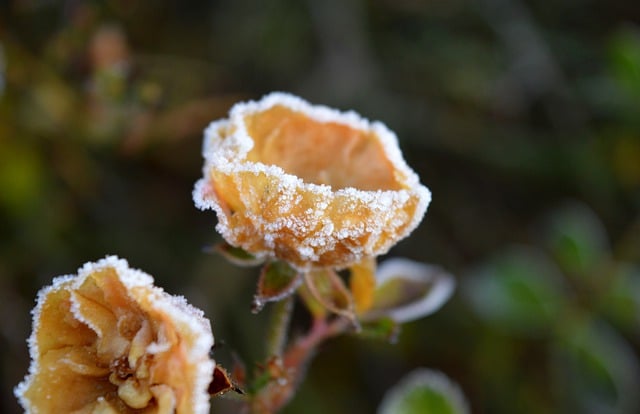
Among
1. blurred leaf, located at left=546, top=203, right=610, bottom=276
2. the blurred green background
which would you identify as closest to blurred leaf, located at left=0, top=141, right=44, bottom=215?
the blurred green background

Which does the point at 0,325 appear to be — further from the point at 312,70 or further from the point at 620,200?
the point at 620,200

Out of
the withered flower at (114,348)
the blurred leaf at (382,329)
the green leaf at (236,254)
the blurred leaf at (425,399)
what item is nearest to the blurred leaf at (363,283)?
the blurred leaf at (382,329)

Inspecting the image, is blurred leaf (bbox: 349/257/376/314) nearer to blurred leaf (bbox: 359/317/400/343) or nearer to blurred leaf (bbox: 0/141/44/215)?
blurred leaf (bbox: 359/317/400/343)

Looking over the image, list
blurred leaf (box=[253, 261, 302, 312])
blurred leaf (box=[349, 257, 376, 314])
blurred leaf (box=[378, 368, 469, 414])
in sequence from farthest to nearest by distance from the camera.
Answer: blurred leaf (box=[378, 368, 469, 414]) < blurred leaf (box=[349, 257, 376, 314]) < blurred leaf (box=[253, 261, 302, 312])

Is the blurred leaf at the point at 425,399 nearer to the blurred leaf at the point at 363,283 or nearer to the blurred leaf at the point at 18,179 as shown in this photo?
Answer: the blurred leaf at the point at 363,283

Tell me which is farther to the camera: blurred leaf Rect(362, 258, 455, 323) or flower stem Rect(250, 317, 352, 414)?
blurred leaf Rect(362, 258, 455, 323)

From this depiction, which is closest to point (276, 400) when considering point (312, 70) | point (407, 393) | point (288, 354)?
point (288, 354)

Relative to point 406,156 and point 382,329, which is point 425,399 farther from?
point 406,156
